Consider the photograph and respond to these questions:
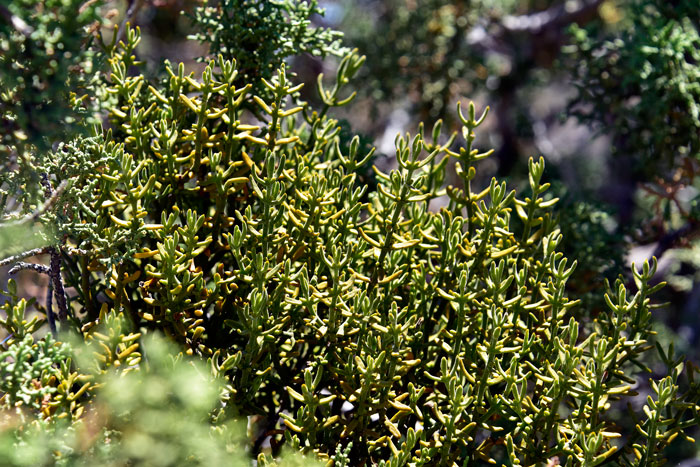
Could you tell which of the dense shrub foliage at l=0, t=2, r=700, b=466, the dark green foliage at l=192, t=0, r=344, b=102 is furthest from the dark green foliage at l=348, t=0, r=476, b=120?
the dense shrub foliage at l=0, t=2, r=700, b=466

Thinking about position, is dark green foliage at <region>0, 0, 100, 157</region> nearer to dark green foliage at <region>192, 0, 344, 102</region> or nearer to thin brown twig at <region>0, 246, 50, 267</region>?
thin brown twig at <region>0, 246, 50, 267</region>

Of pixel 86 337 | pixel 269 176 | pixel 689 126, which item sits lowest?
pixel 689 126

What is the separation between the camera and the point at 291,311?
1239 millimetres

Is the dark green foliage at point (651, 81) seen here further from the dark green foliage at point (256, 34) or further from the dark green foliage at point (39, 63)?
the dark green foliage at point (39, 63)

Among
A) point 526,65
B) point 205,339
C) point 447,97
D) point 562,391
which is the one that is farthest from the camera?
point 526,65

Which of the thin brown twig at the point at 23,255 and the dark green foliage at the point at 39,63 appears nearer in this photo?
the dark green foliage at the point at 39,63

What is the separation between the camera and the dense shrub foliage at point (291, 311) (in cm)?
110

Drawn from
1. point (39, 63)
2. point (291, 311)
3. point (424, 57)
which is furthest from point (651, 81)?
point (39, 63)

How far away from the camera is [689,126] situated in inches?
82.7

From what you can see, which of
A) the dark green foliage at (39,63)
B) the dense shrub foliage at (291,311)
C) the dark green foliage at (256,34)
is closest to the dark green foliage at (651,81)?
the dense shrub foliage at (291,311)

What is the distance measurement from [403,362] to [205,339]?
16.4 inches

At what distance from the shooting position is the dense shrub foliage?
110 centimetres

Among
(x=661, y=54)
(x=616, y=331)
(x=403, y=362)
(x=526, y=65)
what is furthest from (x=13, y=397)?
(x=526, y=65)

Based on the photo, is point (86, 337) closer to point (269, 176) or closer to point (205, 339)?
point (205, 339)
